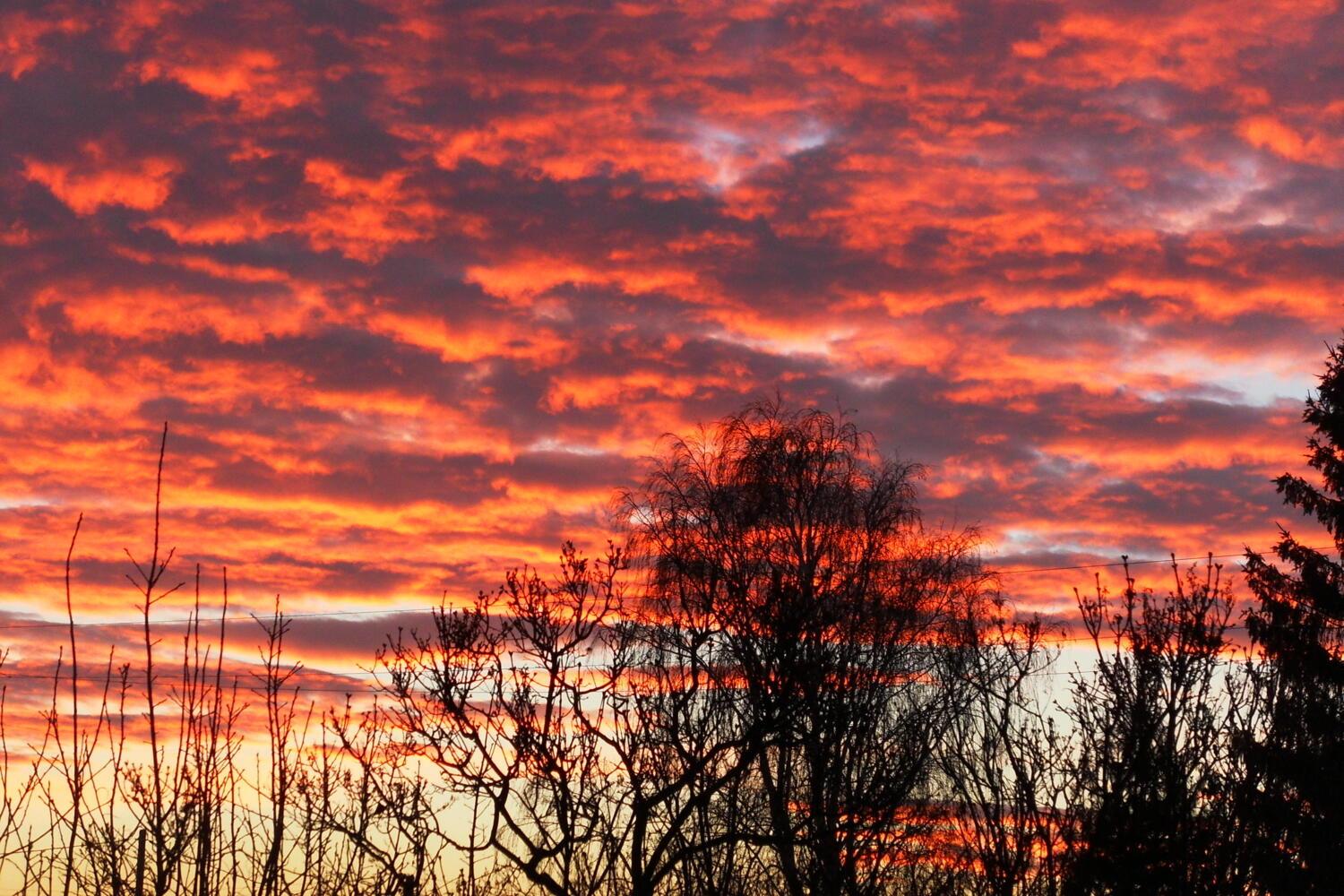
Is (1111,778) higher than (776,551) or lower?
lower

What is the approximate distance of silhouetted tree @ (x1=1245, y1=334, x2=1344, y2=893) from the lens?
19.9m

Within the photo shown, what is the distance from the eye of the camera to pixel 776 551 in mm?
26203

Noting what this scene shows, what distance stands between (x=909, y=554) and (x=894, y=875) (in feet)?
19.1

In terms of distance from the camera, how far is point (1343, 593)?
973 inches

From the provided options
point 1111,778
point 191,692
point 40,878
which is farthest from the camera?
point 1111,778

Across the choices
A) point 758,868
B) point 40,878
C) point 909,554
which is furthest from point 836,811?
point 40,878

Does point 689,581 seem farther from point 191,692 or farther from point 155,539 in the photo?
point 155,539

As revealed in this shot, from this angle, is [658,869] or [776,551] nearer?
[658,869]

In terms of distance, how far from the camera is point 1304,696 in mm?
21719

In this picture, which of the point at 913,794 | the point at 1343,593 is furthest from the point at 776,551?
the point at 1343,593

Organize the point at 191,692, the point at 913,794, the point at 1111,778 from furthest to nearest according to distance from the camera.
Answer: the point at 913,794, the point at 1111,778, the point at 191,692

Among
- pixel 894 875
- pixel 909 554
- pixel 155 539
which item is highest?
pixel 909 554

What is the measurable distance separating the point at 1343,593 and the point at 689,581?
36.6ft

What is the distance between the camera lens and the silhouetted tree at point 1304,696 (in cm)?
1989
